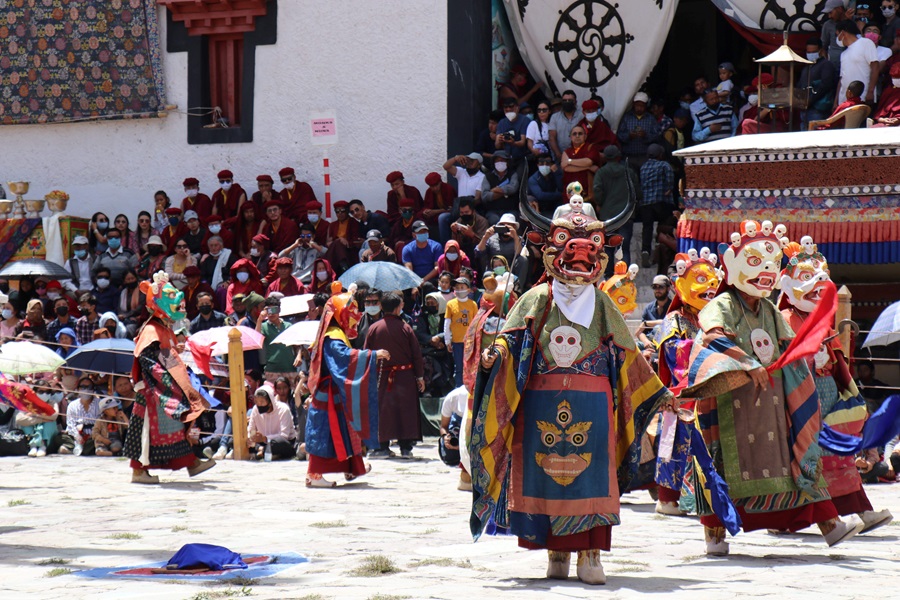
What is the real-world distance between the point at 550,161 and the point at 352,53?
3755 mm

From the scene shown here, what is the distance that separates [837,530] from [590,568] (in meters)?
1.59

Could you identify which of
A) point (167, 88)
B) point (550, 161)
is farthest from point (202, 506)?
point (167, 88)

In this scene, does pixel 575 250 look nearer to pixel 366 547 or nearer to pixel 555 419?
pixel 555 419

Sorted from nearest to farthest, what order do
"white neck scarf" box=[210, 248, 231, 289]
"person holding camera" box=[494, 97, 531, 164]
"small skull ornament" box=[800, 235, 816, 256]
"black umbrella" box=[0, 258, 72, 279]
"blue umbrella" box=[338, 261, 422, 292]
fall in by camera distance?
1. "small skull ornament" box=[800, 235, 816, 256]
2. "blue umbrella" box=[338, 261, 422, 292]
3. "person holding camera" box=[494, 97, 531, 164]
4. "white neck scarf" box=[210, 248, 231, 289]
5. "black umbrella" box=[0, 258, 72, 279]

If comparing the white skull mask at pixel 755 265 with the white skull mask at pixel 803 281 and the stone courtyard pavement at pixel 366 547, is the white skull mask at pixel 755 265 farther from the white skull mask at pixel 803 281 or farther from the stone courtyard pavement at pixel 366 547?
the stone courtyard pavement at pixel 366 547

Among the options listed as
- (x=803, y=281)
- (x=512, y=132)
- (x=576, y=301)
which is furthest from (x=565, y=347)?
(x=512, y=132)

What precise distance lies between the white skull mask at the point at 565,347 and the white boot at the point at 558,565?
0.82 meters

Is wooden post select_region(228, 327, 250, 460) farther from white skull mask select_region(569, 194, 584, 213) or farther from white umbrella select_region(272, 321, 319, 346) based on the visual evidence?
white skull mask select_region(569, 194, 584, 213)

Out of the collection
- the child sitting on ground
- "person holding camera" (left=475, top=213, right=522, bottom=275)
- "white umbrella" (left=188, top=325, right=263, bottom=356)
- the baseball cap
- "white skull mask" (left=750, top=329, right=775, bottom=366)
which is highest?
"person holding camera" (left=475, top=213, right=522, bottom=275)

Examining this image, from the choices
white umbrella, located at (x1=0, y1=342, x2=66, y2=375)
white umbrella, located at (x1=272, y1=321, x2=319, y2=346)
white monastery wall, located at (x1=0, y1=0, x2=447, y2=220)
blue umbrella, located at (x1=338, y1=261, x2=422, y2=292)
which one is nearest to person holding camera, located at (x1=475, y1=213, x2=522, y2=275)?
blue umbrella, located at (x1=338, y1=261, x2=422, y2=292)

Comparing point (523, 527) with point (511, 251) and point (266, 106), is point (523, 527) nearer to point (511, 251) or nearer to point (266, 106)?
point (511, 251)

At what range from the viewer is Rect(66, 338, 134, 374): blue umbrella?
44.4 feet

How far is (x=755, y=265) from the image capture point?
23.8ft

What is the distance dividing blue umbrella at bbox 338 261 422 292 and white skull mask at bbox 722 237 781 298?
6.06 metres
